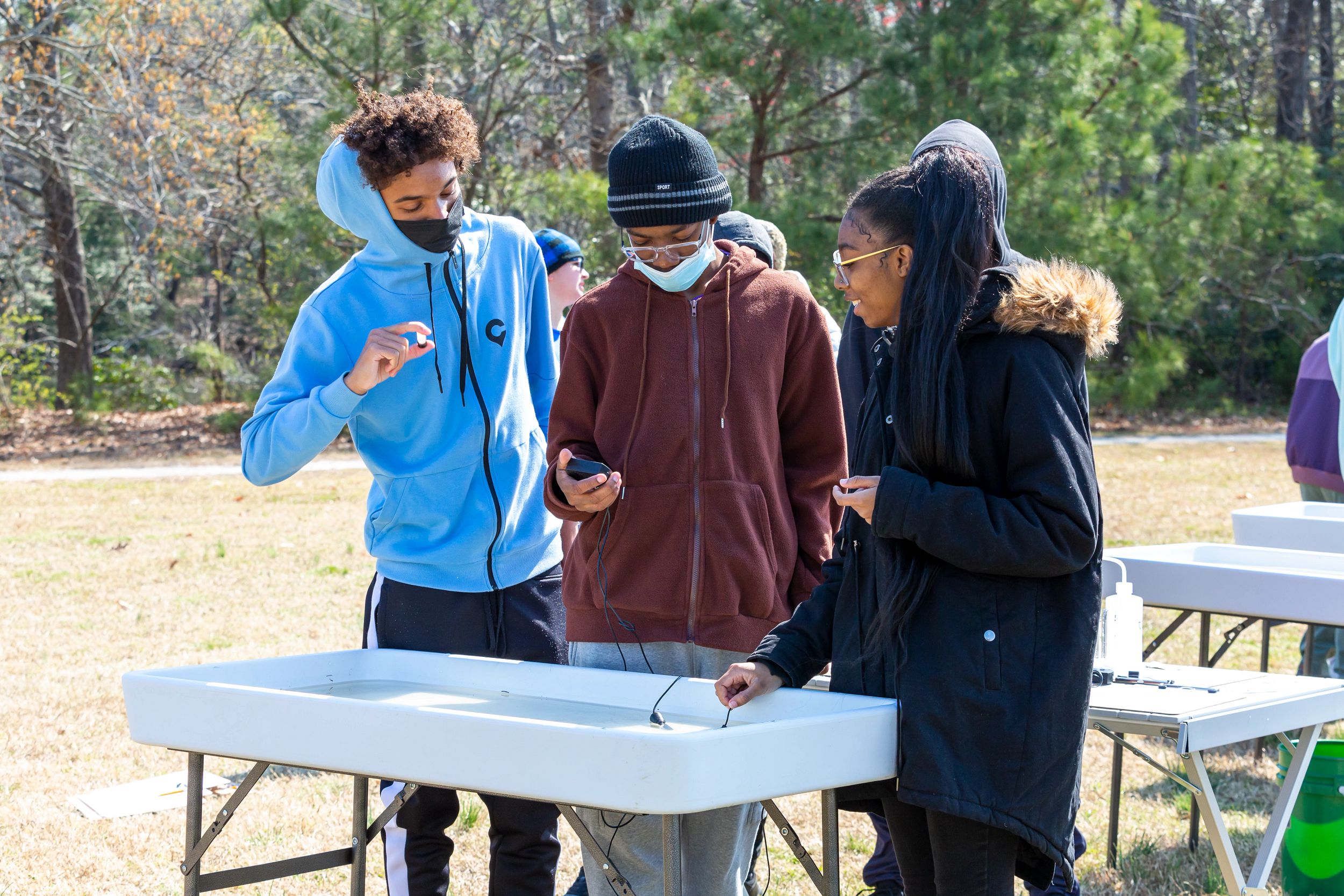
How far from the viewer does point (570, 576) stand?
2748 mm

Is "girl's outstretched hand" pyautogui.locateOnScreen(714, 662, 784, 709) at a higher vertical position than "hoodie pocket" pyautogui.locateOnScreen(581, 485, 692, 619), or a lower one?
lower

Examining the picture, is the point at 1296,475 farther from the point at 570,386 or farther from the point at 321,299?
the point at 321,299

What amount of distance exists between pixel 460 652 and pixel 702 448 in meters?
0.71

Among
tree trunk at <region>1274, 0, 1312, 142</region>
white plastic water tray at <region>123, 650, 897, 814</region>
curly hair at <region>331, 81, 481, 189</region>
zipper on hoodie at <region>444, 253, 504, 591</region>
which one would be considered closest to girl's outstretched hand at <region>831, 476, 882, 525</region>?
white plastic water tray at <region>123, 650, 897, 814</region>

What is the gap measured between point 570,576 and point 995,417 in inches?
40.3

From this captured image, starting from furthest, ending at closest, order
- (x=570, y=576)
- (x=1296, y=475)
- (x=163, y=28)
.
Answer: (x=163, y=28), (x=1296, y=475), (x=570, y=576)

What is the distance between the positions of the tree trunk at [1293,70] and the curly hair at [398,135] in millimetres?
19949

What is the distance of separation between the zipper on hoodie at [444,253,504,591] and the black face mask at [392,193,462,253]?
78 mm

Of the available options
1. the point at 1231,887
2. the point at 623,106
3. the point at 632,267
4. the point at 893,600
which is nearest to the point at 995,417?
the point at 893,600

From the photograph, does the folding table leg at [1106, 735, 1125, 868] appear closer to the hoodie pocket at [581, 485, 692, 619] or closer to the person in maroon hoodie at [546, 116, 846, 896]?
the person in maroon hoodie at [546, 116, 846, 896]

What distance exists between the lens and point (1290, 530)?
4336mm

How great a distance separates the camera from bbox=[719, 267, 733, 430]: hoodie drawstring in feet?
8.48

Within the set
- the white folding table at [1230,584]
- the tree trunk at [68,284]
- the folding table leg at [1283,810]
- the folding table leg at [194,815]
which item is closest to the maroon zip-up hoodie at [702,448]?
the folding table leg at [194,815]

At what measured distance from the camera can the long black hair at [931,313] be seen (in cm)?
206
